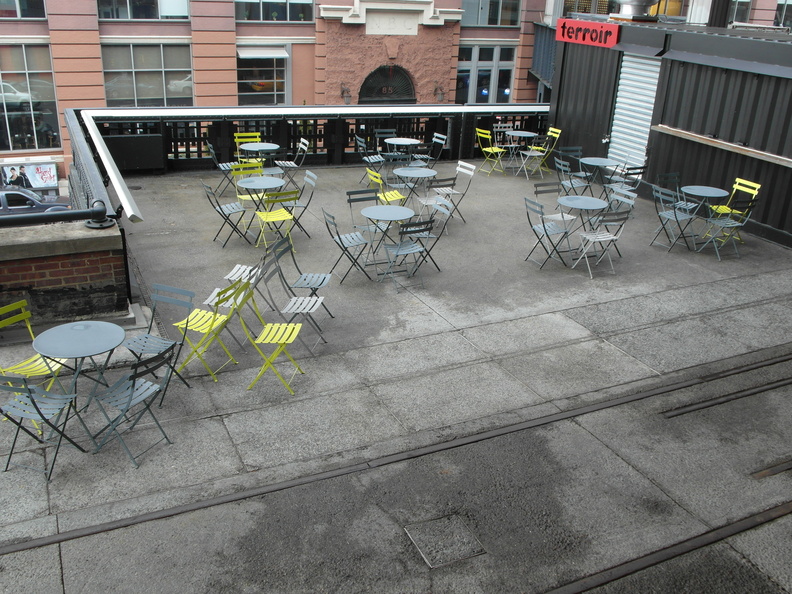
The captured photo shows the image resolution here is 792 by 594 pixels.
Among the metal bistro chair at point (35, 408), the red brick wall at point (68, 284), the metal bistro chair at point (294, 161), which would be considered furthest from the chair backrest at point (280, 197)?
the metal bistro chair at point (35, 408)

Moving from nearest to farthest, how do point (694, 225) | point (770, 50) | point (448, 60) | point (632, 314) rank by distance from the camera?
point (632, 314), point (770, 50), point (694, 225), point (448, 60)

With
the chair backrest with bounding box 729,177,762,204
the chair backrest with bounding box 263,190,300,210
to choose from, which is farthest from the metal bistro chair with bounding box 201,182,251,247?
the chair backrest with bounding box 729,177,762,204

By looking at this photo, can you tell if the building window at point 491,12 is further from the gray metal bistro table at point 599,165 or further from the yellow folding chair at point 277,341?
the yellow folding chair at point 277,341

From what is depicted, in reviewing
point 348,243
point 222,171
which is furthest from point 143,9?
point 348,243

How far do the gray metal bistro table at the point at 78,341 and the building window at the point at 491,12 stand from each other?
77.6ft

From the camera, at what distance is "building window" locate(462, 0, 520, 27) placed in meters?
27.0

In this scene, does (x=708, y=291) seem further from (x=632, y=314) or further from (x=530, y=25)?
(x=530, y=25)

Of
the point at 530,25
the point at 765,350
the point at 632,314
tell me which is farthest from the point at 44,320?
the point at 530,25

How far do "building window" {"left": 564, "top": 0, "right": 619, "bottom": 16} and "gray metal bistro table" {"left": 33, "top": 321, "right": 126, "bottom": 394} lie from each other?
80.7 ft

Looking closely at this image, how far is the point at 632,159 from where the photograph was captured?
49.1ft

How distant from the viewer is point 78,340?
598cm

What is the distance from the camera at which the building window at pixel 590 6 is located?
87.6 feet

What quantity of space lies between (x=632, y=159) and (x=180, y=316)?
10.3 metres

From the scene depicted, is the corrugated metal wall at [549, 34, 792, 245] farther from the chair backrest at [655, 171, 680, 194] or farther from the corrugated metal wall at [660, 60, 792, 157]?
the chair backrest at [655, 171, 680, 194]
